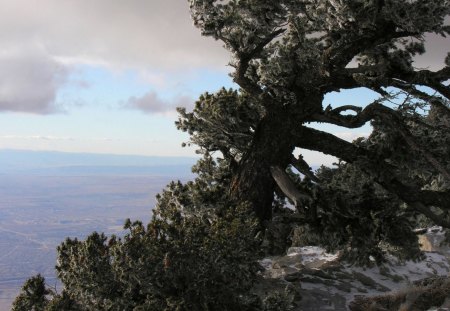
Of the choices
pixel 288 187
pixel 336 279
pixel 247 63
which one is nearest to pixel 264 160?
pixel 288 187

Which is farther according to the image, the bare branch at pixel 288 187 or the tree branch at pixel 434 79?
the bare branch at pixel 288 187

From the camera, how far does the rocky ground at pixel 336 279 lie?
12.8m

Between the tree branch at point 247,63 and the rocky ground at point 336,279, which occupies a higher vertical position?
the tree branch at point 247,63

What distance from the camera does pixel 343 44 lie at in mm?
12750

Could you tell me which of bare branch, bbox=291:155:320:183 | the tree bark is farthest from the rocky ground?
bare branch, bbox=291:155:320:183

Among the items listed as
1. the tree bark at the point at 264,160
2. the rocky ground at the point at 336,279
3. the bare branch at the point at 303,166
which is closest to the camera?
the rocky ground at the point at 336,279

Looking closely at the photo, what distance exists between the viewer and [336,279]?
49.8 feet

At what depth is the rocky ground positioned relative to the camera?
1279 cm

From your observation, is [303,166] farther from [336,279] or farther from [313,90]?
[336,279]

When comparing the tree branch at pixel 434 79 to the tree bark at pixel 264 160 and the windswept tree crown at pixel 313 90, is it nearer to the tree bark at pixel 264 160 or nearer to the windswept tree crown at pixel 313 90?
the windswept tree crown at pixel 313 90

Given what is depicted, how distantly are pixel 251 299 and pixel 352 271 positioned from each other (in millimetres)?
8615

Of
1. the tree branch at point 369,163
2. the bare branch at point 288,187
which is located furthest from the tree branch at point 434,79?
the bare branch at point 288,187

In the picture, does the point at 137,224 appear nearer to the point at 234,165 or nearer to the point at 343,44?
the point at 234,165

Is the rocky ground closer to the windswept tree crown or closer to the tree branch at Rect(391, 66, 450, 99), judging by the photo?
the windswept tree crown
